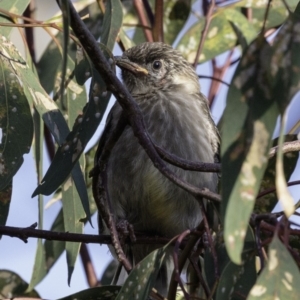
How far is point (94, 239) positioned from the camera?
2.51 meters

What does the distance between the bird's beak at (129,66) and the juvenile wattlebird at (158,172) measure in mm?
19

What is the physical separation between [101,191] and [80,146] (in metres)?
0.20

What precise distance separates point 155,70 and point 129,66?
194 mm

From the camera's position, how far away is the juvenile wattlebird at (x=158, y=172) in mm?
3555

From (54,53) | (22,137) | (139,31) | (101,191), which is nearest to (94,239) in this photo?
(101,191)

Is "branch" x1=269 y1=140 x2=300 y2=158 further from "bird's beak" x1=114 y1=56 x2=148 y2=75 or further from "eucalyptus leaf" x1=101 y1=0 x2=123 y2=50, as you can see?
"bird's beak" x1=114 y1=56 x2=148 y2=75

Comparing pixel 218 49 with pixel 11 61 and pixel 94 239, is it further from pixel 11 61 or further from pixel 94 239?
pixel 94 239

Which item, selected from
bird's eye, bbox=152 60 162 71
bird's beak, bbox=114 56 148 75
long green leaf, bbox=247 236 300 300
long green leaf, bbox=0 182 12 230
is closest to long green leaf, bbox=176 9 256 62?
bird's eye, bbox=152 60 162 71

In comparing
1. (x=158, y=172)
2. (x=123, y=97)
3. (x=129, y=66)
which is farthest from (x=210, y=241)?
(x=129, y=66)

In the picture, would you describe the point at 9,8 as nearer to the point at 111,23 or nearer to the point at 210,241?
the point at 111,23

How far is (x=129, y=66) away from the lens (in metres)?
4.05

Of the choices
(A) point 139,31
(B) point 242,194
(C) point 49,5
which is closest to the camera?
(B) point 242,194

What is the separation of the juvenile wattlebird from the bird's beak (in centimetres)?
2

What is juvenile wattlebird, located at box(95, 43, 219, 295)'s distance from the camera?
3.55 metres
